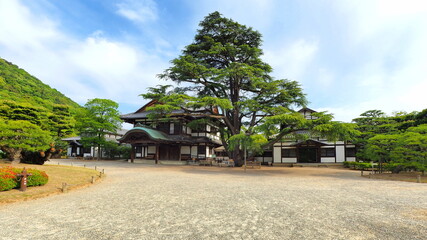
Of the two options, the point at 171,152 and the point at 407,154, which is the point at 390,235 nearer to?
the point at 407,154

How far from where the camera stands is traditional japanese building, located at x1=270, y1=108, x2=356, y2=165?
27.4m

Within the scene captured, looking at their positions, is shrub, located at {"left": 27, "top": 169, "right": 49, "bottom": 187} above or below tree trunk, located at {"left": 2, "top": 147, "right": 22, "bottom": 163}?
below

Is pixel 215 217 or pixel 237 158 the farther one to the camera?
pixel 237 158

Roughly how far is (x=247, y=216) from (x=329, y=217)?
209cm

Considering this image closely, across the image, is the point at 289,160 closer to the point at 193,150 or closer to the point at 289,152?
the point at 289,152

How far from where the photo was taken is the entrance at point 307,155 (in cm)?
2870

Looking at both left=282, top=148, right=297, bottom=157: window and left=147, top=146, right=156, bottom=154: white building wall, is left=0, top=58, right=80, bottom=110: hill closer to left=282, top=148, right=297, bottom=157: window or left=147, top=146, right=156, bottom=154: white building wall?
left=147, top=146, right=156, bottom=154: white building wall

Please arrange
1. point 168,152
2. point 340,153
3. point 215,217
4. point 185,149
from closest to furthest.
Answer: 1. point 215,217
2. point 340,153
3. point 185,149
4. point 168,152

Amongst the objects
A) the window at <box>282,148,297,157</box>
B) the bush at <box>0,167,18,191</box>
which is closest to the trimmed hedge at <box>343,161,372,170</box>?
the window at <box>282,148,297,157</box>

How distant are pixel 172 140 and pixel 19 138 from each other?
13817 millimetres

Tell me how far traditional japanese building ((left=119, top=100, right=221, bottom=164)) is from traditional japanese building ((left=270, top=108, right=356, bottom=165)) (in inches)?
356

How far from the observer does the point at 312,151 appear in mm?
28875

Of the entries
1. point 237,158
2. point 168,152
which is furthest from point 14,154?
point 237,158

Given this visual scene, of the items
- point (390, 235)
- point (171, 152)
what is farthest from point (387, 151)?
point (171, 152)
